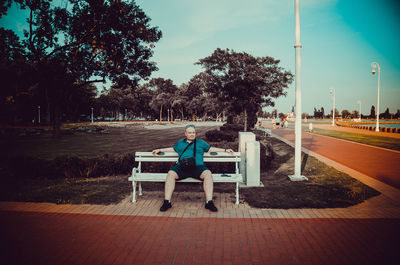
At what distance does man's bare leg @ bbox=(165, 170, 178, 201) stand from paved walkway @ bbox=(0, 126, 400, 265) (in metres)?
0.27

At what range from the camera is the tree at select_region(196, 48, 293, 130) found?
1429cm

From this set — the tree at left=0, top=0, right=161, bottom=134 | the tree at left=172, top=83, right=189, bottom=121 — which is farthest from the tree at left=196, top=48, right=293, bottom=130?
the tree at left=172, top=83, right=189, bottom=121

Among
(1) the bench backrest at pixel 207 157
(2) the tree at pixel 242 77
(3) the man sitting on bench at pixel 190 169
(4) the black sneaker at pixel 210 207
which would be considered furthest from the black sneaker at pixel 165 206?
(2) the tree at pixel 242 77

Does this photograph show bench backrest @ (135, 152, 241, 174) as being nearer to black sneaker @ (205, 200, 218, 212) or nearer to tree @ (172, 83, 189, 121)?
black sneaker @ (205, 200, 218, 212)

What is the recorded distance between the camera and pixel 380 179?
6418mm

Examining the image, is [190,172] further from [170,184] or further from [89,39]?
[89,39]

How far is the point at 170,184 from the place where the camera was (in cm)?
438

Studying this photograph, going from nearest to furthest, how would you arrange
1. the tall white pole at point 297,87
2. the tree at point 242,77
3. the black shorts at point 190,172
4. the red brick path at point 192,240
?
1. the red brick path at point 192,240
2. the black shorts at point 190,172
3. the tall white pole at point 297,87
4. the tree at point 242,77

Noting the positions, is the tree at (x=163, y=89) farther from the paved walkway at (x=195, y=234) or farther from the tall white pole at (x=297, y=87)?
the paved walkway at (x=195, y=234)

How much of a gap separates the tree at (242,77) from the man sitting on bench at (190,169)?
1002cm

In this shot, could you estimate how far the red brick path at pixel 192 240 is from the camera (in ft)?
9.32

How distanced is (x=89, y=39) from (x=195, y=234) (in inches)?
596

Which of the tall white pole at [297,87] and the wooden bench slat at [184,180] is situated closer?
the wooden bench slat at [184,180]

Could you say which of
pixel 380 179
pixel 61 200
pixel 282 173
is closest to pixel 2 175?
pixel 61 200
